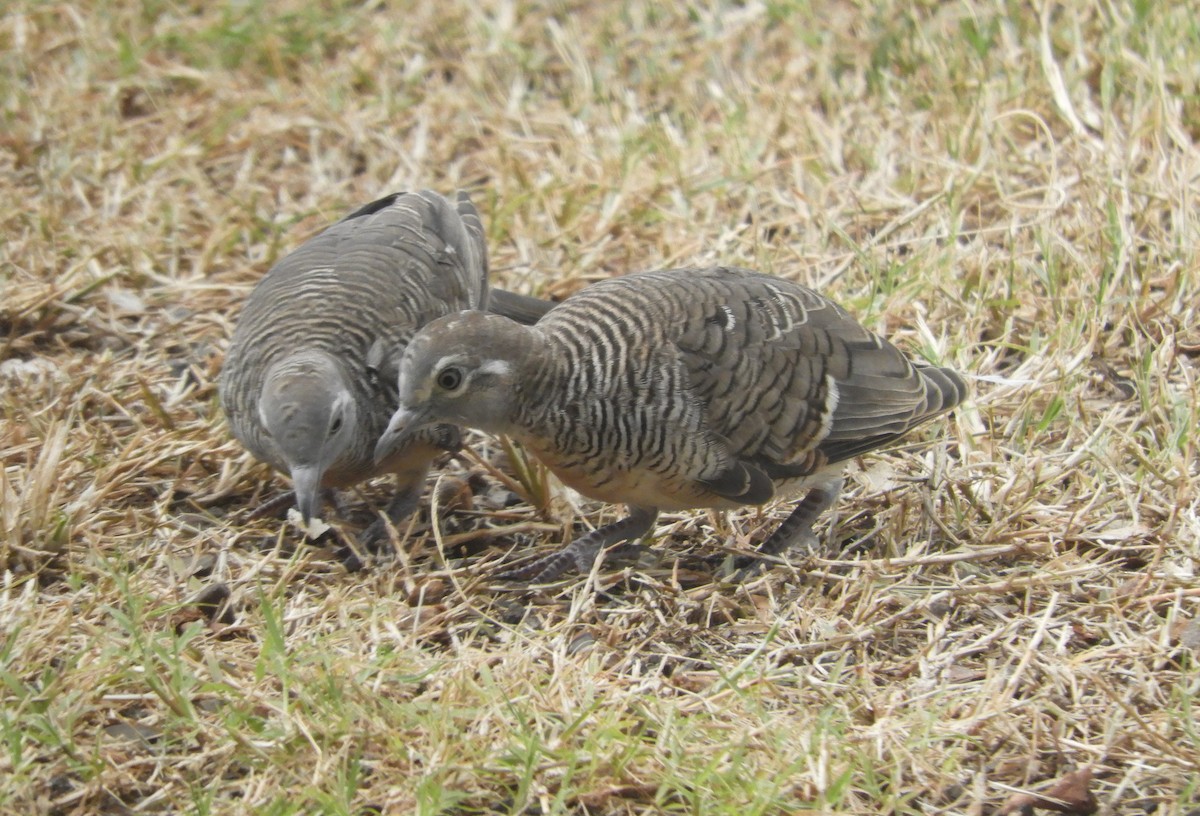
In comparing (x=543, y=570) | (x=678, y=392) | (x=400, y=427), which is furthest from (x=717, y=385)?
(x=400, y=427)

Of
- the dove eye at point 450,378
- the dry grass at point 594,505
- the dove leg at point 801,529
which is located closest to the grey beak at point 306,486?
the dry grass at point 594,505

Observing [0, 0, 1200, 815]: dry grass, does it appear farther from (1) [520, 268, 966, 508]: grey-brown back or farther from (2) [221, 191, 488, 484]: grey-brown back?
(2) [221, 191, 488, 484]: grey-brown back

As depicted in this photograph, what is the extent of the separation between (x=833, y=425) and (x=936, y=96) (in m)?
2.68

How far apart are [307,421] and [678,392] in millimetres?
1078

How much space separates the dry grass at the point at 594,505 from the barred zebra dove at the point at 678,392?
28cm

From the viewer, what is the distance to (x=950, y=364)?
5234 mm

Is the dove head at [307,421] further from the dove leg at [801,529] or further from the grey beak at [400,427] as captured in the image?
the dove leg at [801,529]

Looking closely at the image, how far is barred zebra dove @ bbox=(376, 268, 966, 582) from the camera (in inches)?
161

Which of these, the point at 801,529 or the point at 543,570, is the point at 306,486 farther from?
the point at 801,529

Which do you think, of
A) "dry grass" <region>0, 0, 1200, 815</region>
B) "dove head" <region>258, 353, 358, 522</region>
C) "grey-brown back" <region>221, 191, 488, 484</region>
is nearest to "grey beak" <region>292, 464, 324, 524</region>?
"dove head" <region>258, 353, 358, 522</region>

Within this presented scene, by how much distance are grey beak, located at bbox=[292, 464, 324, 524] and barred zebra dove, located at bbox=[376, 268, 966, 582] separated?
21cm

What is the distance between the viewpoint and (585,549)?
4.50 meters

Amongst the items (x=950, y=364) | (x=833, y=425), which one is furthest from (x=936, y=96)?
(x=833, y=425)

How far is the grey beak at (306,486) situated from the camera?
4.11 metres
